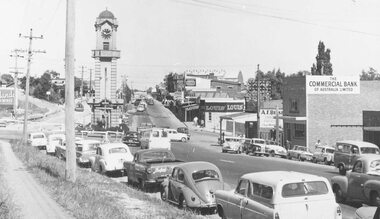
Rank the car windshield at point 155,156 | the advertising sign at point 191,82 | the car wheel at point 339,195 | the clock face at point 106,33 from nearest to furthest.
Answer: the car wheel at point 339,195, the car windshield at point 155,156, the clock face at point 106,33, the advertising sign at point 191,82

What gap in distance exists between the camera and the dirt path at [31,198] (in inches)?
483

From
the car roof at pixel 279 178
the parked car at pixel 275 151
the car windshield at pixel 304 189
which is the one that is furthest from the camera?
the parked car at pixel 275 151

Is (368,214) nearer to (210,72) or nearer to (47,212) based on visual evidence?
(47,212)

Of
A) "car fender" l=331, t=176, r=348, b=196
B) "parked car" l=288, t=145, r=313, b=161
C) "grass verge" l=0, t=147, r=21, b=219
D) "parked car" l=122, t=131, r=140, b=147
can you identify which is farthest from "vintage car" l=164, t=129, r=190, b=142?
"grass verge" l=0, t=147, r=21, b=219

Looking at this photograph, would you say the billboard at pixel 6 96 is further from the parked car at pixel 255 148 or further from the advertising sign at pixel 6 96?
the parked car at pixel 255 148

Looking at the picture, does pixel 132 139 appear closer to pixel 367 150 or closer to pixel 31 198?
pixel 367 150

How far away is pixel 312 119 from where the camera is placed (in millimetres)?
47781

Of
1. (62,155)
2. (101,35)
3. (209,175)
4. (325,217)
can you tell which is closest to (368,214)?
(325,217)

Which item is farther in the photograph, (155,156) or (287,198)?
(155,156)

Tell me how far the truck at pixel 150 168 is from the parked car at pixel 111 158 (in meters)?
2.87

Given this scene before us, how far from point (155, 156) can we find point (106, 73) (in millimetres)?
83902

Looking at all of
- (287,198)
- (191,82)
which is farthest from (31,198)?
(191,82)

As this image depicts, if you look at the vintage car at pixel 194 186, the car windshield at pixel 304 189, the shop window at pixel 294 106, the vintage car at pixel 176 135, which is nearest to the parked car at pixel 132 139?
the vintage car at pixel 176 135

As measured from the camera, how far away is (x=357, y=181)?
1592cm
